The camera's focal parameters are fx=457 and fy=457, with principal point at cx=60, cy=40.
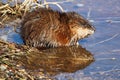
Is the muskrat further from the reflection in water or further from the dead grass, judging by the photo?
the dead grass

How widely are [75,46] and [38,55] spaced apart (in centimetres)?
68

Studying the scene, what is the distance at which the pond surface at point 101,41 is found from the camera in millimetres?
4938

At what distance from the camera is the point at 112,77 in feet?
15.9

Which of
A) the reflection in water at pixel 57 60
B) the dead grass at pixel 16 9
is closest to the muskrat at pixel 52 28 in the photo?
the reflection in water at pixel 57 60

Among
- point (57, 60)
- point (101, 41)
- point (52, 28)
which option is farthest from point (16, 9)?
point (57, 60)

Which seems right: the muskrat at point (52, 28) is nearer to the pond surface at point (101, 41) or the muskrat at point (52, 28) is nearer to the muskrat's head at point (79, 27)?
the muskrat's head at point (79, 27)

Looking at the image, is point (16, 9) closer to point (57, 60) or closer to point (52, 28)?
point (52, 28)

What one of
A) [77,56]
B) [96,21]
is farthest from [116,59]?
[96,21]

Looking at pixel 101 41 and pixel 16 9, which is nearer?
pixel 101 41

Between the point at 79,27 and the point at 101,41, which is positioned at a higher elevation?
the point at 79,27

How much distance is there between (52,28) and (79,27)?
419 mm

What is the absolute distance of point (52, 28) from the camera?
5.89m

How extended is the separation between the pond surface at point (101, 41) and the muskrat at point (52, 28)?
160 mm

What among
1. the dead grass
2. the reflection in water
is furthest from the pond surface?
the dead grass
